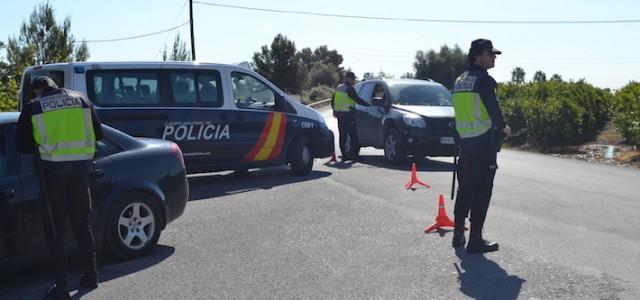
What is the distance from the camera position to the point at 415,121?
1327cm

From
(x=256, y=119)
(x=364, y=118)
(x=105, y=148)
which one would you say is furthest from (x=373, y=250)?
(x=364, y=118)

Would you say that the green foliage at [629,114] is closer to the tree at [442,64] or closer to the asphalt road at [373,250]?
the asphalt road at [373,250]

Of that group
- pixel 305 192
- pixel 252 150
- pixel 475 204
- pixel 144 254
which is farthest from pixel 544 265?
pixel 252 150

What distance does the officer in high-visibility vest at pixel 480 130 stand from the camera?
20.4ft

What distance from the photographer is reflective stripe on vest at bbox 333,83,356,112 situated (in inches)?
564

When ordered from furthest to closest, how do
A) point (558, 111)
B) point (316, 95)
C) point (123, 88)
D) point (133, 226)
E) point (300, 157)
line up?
1. point (316, 95)
2. point (558, 111)
3. point (300, 157)
4. point (123, 88)
5. point (133, 226)

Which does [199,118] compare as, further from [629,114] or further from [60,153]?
[629,114]

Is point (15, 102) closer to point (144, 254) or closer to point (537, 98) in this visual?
point (144, 254)

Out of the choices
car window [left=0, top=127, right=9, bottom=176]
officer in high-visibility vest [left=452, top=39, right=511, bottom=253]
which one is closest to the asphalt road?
officer in high-visibility vest [left=452, top=39, right=511, bottom=253]

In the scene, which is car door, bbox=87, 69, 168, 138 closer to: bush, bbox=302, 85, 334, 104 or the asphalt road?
the asphalt road

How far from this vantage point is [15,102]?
15734 millimetres

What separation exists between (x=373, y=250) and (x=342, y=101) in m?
8.21

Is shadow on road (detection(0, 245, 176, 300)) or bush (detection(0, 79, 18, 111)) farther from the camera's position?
bush (detection(0, 79, 18, 111))

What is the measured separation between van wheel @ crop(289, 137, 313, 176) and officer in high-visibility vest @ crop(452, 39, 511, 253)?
5665mm
